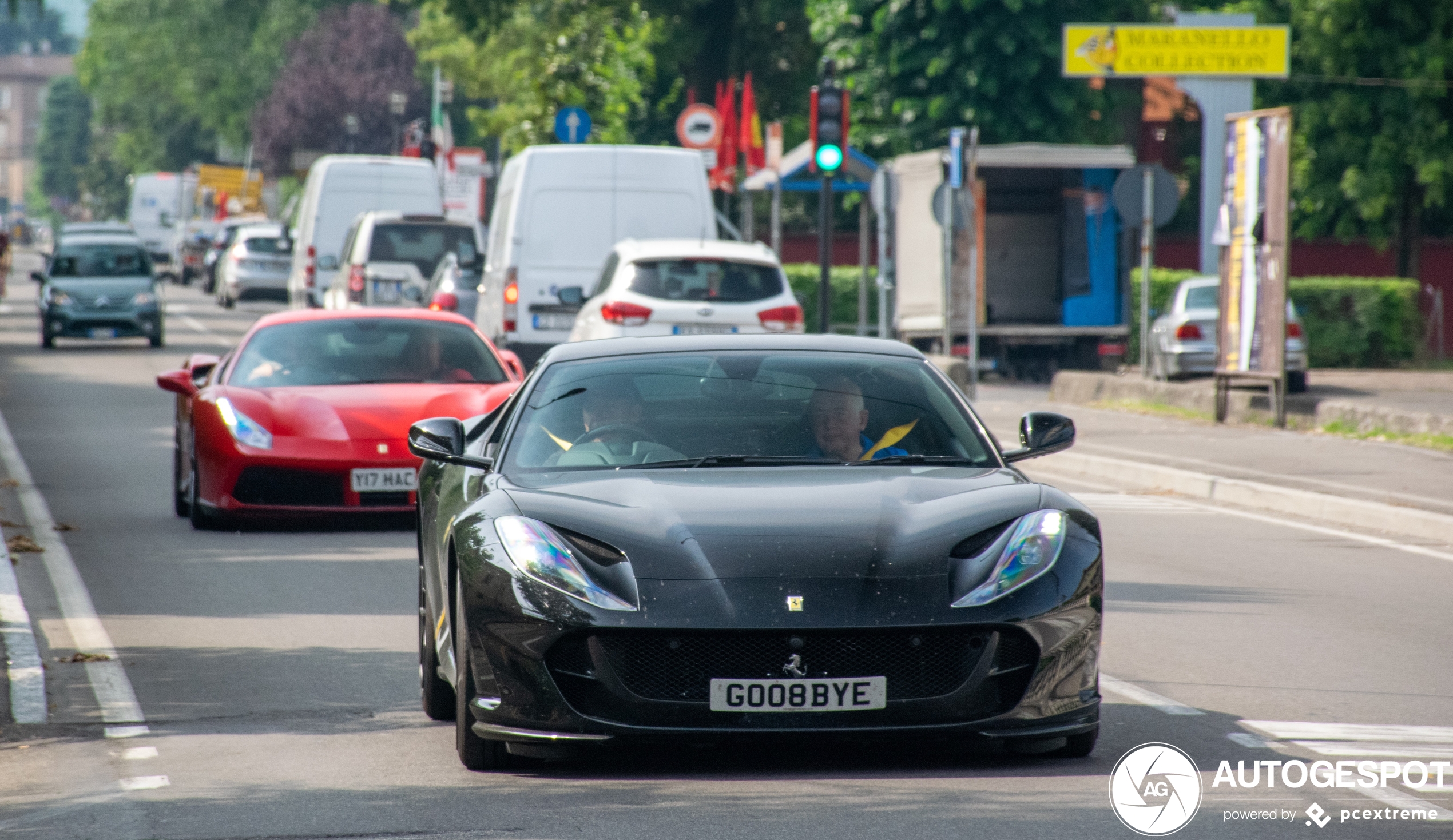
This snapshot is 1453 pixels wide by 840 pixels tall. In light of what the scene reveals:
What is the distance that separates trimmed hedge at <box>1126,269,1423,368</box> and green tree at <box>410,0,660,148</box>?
38.7 ft

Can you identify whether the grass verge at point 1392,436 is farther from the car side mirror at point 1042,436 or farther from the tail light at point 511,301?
the car side mirror at point 1042,436

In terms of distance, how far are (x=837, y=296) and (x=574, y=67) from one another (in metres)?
6.75

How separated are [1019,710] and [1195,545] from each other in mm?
7204

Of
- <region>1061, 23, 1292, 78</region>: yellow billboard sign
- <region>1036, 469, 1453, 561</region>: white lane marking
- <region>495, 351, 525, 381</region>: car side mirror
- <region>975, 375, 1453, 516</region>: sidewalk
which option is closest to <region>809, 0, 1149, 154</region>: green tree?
<region>1061, 23, 1292, 78</region>: yellow billboard sign

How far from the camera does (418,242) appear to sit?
30.9m

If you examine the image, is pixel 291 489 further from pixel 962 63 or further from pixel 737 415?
pixel 962 63

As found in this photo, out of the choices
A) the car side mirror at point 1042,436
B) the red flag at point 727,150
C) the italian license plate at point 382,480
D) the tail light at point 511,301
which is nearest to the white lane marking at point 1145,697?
the car side mirror at point 1042,436

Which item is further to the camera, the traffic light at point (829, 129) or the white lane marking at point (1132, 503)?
the traffic light at point (829, 129)

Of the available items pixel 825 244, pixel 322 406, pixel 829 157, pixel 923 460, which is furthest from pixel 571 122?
pixel 923 460

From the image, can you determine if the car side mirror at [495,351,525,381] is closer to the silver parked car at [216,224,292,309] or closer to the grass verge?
the grass verge

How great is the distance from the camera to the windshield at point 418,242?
30328 millimetres

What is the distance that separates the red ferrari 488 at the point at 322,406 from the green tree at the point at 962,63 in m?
26.0

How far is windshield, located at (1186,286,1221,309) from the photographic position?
28812 mm

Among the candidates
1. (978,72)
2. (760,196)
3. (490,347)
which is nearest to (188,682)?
(490,347)
